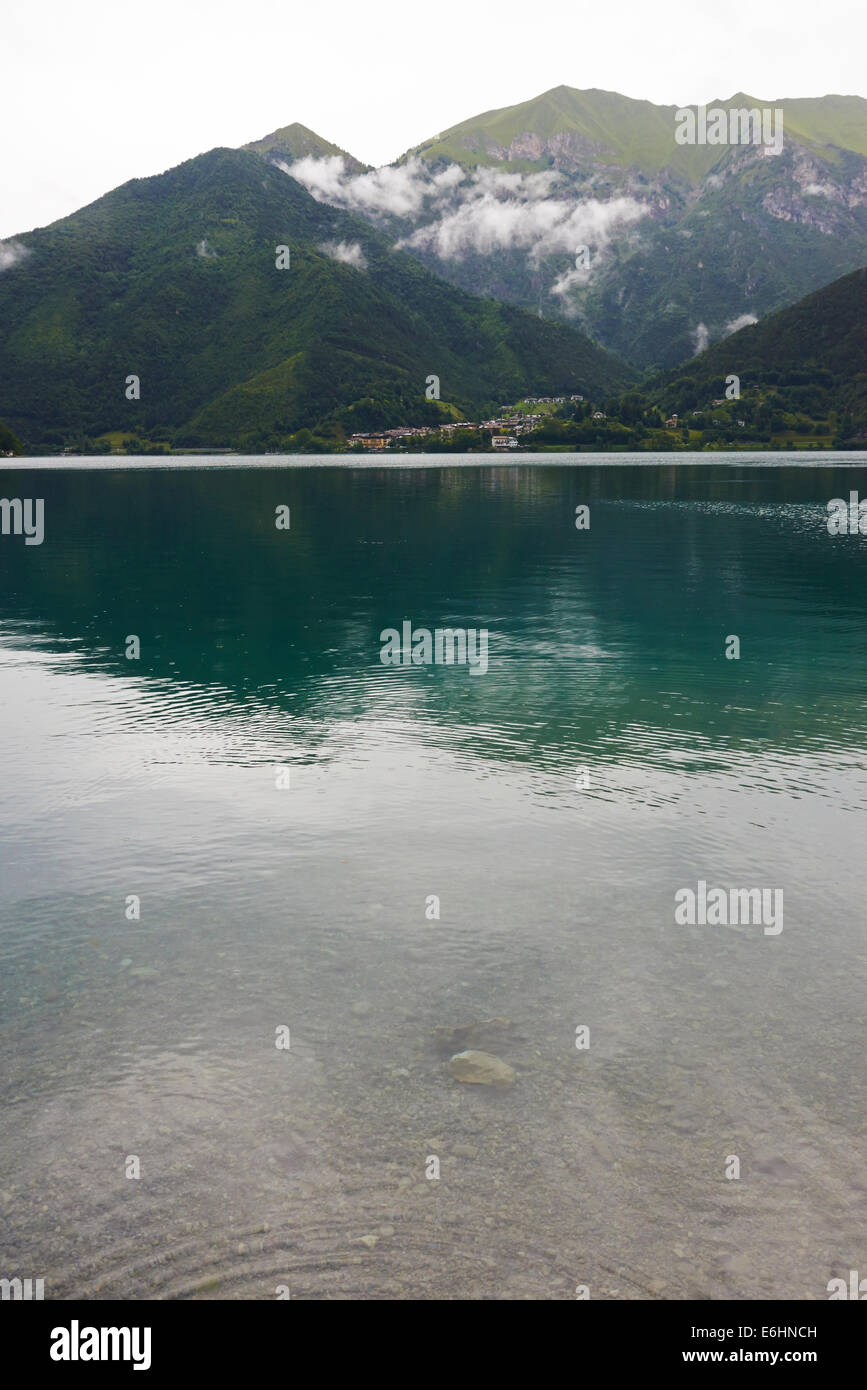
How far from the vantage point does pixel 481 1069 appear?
516 inches

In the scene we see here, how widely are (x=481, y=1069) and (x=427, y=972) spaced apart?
9.58 ft

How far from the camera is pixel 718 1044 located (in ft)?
45.0

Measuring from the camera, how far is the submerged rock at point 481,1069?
12898 mm

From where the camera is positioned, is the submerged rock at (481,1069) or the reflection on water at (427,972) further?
the submerged rock at (481,1069)

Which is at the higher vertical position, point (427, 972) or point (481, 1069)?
point (427, 972)

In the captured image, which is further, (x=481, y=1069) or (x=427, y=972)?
(x=427, y=972)

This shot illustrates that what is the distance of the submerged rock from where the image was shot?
508 inches

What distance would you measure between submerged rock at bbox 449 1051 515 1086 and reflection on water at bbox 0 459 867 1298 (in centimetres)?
21

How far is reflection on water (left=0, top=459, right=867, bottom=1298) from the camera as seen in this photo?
34.1 feet

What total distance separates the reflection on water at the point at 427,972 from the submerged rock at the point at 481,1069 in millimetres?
208

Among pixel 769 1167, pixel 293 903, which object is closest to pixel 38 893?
pixel 293 903

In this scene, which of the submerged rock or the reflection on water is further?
the submerged rock

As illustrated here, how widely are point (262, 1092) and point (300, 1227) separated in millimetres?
2528
